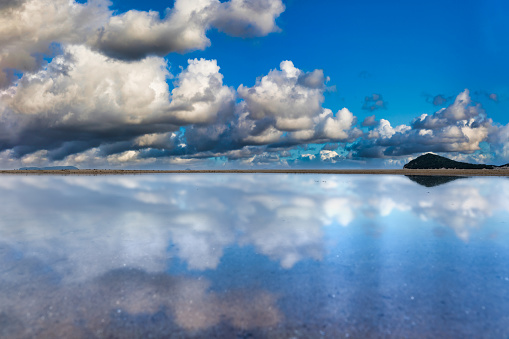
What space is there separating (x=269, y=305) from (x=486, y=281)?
7.87 meters

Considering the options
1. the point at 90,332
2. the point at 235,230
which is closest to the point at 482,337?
the point at 90,332

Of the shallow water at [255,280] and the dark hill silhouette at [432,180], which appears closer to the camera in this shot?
the shallow water at [255,280]

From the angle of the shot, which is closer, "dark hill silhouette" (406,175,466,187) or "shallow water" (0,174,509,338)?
"shallow water" (0,174,509,338)

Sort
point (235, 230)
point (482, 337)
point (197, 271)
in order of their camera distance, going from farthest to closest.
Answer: point (235, 230) → point (197, 271) → point (482, 337)

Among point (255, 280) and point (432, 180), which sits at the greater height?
point (432, 180)

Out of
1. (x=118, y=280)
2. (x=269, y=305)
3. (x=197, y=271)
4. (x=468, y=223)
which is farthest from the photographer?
(x=468, y=223)

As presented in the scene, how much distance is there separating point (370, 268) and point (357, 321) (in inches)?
179

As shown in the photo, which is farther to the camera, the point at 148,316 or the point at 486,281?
the point at 486,281

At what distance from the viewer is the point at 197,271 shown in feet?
38.1

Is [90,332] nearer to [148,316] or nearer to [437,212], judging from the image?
[148,316]

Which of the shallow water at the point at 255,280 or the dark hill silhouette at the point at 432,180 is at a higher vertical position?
the dark hill silhouette at the point at 432,180

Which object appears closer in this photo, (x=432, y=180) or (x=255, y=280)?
(x=255, y=280)

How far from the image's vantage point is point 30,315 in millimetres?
8195

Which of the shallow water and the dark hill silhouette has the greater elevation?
the dark hill silhouette
